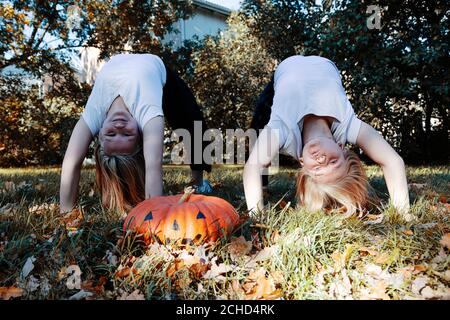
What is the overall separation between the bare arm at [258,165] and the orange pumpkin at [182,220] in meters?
0.41

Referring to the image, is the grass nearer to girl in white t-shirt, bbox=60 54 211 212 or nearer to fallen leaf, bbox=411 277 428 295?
fallen leaf, bbox=411 277 428 295

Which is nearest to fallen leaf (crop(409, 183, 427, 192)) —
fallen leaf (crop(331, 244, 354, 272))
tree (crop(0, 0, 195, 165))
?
fallen leaf (crop(331, 244, 354, 272))

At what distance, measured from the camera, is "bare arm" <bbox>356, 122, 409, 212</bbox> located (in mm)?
2793

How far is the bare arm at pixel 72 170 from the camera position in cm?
295

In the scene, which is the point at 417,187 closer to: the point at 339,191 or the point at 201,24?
the point at 339,191

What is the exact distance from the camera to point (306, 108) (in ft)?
9.93

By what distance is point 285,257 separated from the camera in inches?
77.0

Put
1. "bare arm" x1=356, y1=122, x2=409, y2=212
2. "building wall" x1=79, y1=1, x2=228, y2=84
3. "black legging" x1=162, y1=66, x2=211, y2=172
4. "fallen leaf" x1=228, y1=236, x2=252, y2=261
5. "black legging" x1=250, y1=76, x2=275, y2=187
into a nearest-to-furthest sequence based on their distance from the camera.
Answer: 1. "fallen leaf" x1=228, y1=236, x2=252, y2=261
2. "bare arm" x1=356, y1=122, x2=409, y2=212
3. "black legging" x1=162, y1=66, x2=211, y2=172
4. "black legging" x1=250, y1=76, x2=275, y2=187
5. "building wall" x1=79, y1=1, x2=228, y2=84

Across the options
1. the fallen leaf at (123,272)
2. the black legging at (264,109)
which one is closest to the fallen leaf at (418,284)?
the fallen leaf at (123,272)

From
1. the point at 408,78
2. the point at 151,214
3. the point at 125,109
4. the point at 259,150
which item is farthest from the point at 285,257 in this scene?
the point at 408,78

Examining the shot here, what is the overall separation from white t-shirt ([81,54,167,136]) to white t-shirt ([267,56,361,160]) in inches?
35.6

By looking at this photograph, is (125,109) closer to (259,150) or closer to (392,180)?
(259,150)

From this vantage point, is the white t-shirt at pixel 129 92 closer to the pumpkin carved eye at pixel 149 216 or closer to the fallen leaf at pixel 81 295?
the pumpkin carved eye at pixel 149 216

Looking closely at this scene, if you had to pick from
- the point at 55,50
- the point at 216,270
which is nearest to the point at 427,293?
the point at 216,270
